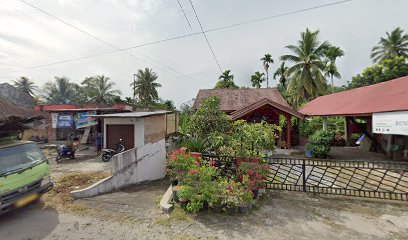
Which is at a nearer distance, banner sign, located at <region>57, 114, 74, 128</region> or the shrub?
the shrub

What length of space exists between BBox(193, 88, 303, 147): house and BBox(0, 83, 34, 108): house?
28.6 meters

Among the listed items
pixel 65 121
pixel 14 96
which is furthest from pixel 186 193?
pixel 14 96

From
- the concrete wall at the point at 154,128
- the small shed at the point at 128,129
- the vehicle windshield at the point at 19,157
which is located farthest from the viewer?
the small shed at the point at 128,129

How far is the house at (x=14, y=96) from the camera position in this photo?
29.2 meters

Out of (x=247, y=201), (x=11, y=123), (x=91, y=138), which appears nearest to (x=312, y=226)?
(x=247, y=201)

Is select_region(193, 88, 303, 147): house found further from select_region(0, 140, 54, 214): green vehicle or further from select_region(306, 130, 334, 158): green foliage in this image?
select_region(0, 140, 54, 214): green vehicle

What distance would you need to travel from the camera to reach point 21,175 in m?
4.77

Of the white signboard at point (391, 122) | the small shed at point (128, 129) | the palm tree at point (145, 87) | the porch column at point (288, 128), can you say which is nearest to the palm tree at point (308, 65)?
the porch column at point (288, 128)

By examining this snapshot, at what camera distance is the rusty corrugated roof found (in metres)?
19.0

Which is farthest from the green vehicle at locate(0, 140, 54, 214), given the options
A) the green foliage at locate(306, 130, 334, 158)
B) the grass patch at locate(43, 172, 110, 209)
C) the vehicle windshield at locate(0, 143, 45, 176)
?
the green foliage at locate(306, 130, 334, 158)

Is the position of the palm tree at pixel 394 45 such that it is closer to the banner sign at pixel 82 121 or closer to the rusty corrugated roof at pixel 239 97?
the rusty corrugated roof at pixel 239 97

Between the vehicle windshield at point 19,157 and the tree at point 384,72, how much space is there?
28838mm

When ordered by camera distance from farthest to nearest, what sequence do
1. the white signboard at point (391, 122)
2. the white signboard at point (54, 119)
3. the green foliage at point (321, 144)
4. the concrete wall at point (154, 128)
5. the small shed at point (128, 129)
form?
the white signboard at point (54, 119)
the green foliage at point (321, 144)
the small shed at point (128, 129)
the concrete wall at point (154, 128)
the white signboard at point (391, 122)

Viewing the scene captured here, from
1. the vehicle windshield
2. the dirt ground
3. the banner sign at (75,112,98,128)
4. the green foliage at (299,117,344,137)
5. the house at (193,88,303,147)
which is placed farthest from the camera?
the green foliage at (299,117,344,137)
